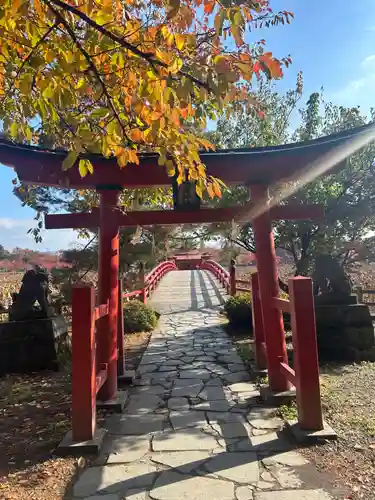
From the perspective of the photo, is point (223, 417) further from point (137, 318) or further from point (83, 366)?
point (137, 318)

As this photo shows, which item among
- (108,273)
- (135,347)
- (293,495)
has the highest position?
(108,273)

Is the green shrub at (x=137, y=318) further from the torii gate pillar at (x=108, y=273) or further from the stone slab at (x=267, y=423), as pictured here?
the stone slab at (x=267, y=423)

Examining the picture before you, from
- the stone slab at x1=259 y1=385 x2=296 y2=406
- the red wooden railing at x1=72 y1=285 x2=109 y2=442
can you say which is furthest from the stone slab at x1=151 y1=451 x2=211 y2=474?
the stone slab at x1=259 y1=385 x2=296 y2=406

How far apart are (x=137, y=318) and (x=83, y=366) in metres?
5.89

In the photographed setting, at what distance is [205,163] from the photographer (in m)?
4.95

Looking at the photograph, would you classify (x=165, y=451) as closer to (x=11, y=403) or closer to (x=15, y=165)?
(x=11, y=403)

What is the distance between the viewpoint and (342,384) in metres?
5.36

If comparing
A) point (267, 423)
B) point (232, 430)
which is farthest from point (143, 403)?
point (267, 423)

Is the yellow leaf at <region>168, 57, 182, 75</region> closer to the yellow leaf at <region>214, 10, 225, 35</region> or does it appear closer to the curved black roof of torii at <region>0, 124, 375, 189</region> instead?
the yellow leaf at <region>214, 10, 225, 35</region>

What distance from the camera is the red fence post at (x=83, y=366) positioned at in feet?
12.1

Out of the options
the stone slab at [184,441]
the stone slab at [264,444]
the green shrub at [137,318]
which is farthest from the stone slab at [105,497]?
the green shrub at [137,318]

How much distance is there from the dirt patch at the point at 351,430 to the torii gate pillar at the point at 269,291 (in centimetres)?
68

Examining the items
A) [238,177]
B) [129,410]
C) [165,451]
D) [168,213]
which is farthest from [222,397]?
[238,177]

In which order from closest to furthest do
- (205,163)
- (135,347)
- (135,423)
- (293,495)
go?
(293,495) → (135,423) → (205,163) → (135,347)
